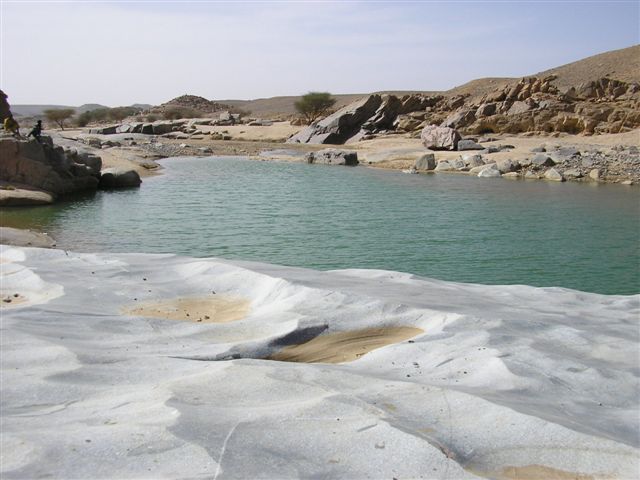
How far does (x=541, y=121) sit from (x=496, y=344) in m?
29.7

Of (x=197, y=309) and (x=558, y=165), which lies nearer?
(x=197, y=309)

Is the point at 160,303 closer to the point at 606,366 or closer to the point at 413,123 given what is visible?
the point at 606,366

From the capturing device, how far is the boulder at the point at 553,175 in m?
23.2

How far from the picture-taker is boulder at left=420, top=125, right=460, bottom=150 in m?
29.8

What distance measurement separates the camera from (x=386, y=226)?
44.4ft

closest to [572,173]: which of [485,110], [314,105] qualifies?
[485,110]

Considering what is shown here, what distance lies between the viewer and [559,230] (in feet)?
44.1

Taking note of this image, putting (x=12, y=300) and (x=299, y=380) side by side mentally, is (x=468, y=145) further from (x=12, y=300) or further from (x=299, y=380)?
(x=299, y=380)

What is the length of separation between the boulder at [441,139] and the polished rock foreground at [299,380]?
24.0 meters

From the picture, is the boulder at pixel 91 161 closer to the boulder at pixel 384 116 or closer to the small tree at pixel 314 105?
the boulder at pixel 384 116

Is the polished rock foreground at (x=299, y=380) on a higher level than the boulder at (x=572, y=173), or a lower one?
higher

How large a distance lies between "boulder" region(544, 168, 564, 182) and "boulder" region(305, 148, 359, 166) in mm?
8743

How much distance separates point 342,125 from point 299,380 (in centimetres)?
3564

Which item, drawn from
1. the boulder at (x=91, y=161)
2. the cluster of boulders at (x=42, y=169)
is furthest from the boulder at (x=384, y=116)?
the cluster of boulders at (x=42, y=169)
